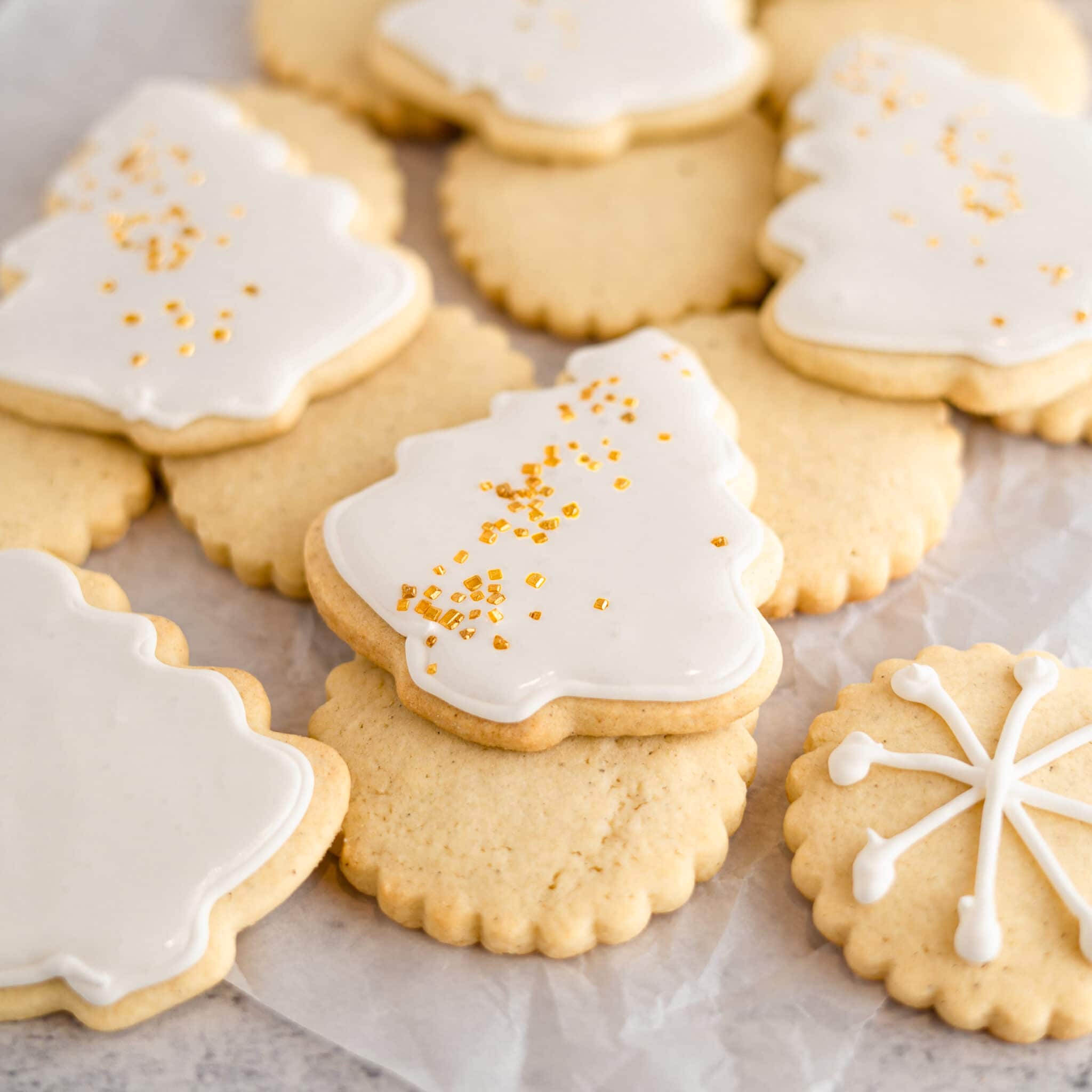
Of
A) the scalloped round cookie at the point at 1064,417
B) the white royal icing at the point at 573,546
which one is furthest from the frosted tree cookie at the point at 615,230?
the scalloped round cookie at the point at 1064,417

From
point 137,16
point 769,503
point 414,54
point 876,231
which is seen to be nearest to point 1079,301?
point 876,231

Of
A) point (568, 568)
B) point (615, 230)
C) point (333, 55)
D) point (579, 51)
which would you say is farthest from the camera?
point (333, 55)

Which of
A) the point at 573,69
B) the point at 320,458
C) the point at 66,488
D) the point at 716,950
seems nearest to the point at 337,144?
the point at 573,69

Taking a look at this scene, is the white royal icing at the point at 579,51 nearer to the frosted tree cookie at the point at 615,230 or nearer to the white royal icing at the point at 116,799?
the frosted tree cookie at the point at 615,230

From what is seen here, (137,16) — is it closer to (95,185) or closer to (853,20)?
(95,185)

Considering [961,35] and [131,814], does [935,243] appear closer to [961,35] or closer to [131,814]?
[961,35]

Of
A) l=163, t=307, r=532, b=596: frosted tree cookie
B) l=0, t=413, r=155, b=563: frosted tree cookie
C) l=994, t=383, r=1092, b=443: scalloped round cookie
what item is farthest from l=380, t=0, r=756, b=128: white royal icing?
l=0, t=413, r=155, b=563: frosted tree cookie

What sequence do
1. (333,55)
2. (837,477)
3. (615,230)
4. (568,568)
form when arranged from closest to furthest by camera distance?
(568,568), (837,477), (615,230), (333,55)

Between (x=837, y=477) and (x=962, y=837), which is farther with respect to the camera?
(x=837, y=477)
